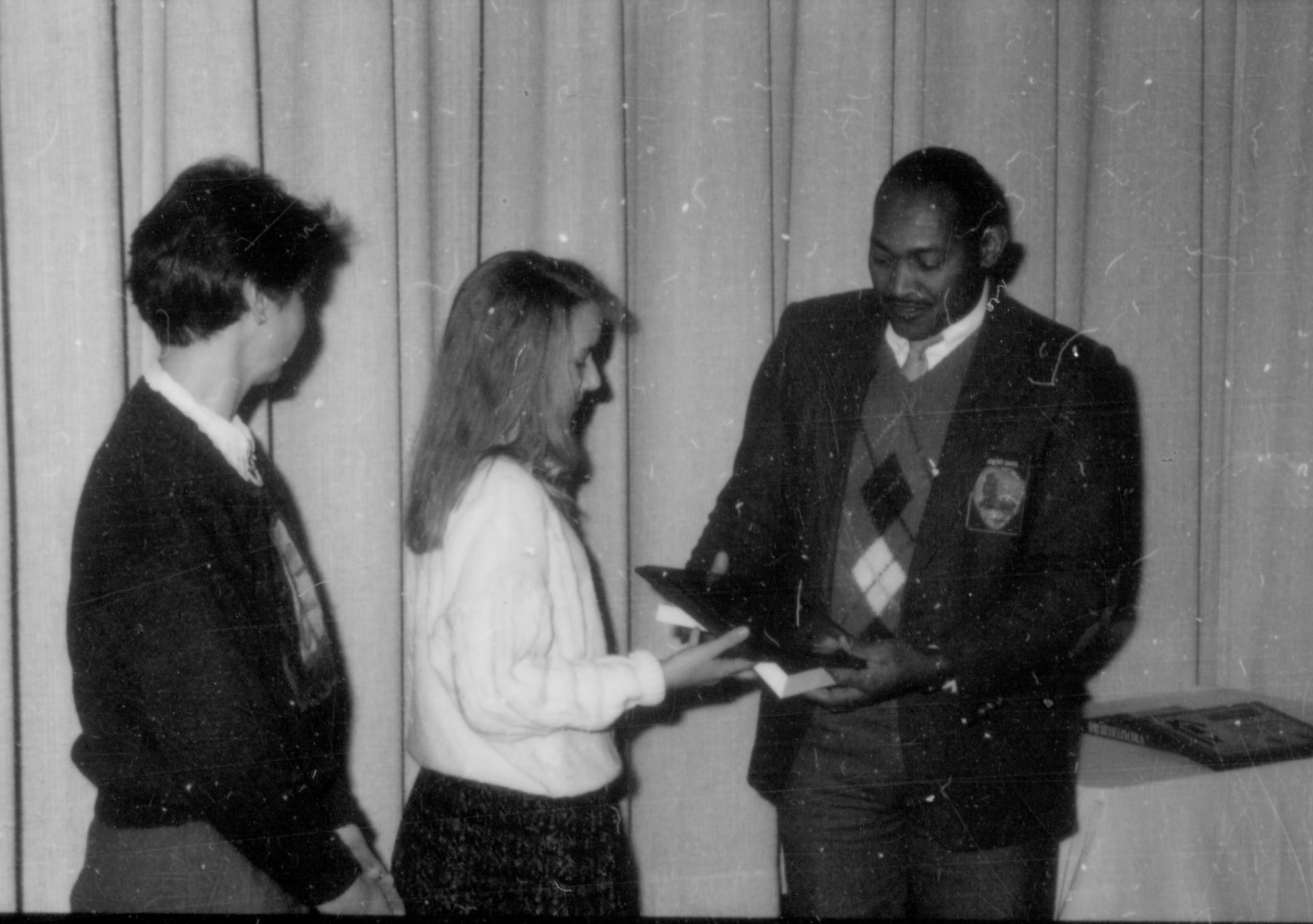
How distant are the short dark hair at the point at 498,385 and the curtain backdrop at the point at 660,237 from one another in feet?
1.64

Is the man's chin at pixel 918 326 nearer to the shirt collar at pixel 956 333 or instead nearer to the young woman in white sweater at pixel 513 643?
the shirt collar at pixel 956 333

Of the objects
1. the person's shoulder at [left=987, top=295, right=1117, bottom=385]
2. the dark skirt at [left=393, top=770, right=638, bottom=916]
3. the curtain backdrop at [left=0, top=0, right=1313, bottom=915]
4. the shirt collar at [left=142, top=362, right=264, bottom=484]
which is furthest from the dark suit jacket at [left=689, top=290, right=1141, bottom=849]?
the shirt collar at [left=142, top=362, right=264, bottom=484]

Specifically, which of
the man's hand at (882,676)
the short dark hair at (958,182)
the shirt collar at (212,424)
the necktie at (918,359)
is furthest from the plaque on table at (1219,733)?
the shirt collar at (212,424)

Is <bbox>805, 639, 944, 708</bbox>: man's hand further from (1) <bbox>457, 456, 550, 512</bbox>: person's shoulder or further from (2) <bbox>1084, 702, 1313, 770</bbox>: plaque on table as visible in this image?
(2) <bbox>1084, 702, 1313, 770</bbox>: plaque on table

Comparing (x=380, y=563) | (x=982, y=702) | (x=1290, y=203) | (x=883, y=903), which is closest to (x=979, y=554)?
(x=982, y=702)

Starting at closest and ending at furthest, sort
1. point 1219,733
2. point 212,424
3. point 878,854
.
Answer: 1. point 212,424
2. point 878,854
3. point 1219,733

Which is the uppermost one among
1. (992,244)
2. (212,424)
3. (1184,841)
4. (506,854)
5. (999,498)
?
(992,244)

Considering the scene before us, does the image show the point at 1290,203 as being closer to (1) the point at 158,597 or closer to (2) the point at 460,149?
(2) the point at 460,149

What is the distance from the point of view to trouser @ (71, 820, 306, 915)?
1.19 meters

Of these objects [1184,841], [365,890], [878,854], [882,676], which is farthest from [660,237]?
[1184,841]

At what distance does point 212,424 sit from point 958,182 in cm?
109

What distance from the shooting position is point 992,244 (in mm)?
1676

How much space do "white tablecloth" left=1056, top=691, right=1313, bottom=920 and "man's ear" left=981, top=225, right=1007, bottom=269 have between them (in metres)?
0.86

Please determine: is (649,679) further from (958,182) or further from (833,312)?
(958,182)
